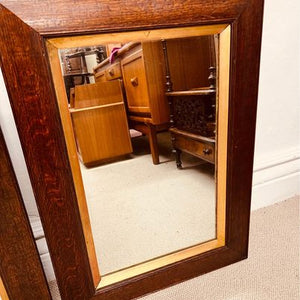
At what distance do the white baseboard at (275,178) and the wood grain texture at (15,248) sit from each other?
803mm

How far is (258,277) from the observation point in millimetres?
682

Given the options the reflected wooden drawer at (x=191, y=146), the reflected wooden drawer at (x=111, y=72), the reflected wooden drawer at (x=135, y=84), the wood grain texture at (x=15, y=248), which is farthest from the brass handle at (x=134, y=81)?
the wood grain texture at (x=15, y=248)

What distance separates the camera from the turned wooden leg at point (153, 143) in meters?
0.89

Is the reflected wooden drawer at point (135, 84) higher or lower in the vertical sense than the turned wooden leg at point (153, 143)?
higher

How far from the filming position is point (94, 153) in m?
0.78

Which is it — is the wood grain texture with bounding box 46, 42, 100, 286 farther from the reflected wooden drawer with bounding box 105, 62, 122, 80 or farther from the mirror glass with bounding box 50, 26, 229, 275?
the reflected wooden drawer with bounding box 105, 62, 122, 80

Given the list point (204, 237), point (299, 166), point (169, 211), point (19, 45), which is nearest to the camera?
point (19, 45)

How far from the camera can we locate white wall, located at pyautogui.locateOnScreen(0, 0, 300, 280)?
0.70 m

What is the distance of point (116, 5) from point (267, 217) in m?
0.90

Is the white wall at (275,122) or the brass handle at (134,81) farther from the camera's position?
the brass handle at (134,81)

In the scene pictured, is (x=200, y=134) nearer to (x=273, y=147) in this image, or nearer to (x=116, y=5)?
(x=273, y=147)

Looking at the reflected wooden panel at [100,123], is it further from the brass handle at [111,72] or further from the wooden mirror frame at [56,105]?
the wooden mirror frame at [56,105]

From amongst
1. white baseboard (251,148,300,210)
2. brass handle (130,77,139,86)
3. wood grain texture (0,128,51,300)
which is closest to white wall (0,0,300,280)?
white baseboard (251,148,300,210)

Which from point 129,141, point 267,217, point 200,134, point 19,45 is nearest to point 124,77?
point 129,141
